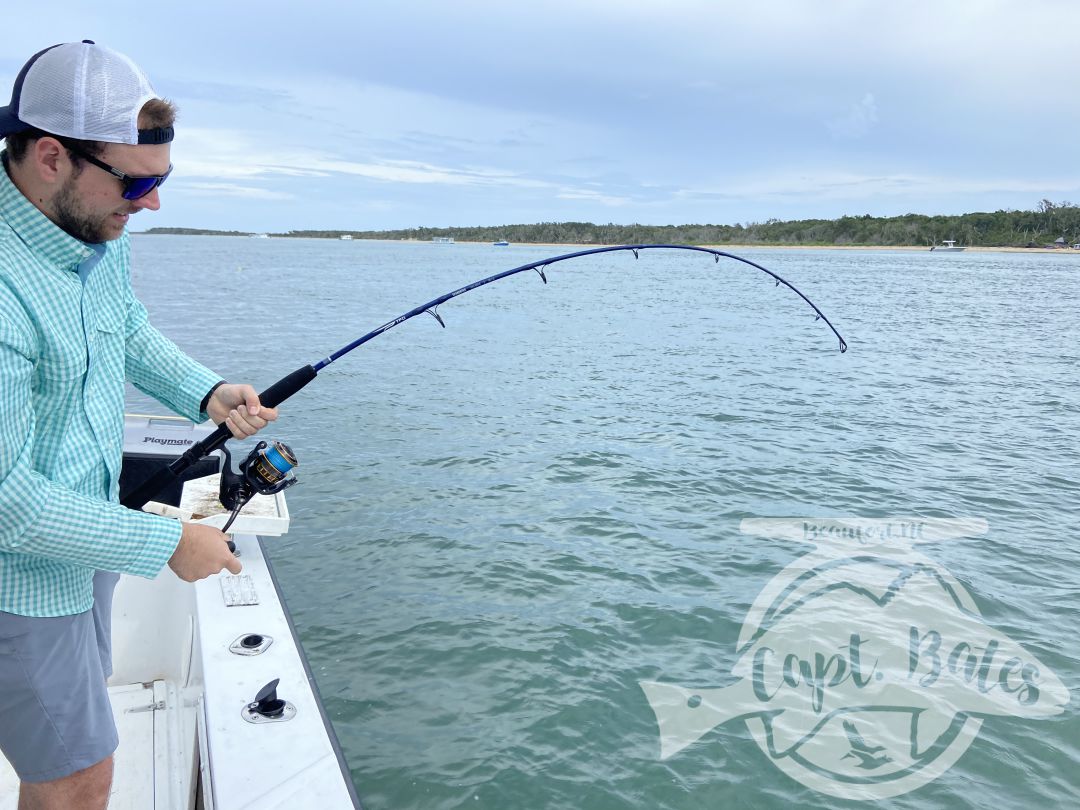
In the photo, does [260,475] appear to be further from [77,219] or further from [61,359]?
[77,219]

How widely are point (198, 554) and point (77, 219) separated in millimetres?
724

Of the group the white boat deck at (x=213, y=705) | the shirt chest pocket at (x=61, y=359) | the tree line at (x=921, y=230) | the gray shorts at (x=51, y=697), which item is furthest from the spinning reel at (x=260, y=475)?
the tree line at (x=921, y=230)

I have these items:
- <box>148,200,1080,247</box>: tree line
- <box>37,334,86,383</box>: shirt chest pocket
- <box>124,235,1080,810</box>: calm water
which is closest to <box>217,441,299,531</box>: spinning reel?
<box>37,334,86,383</box>: shirt chest pocket

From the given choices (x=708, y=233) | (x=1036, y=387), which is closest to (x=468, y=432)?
(x=1036, y=387)

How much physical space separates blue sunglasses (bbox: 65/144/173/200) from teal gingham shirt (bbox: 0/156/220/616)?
137 millimetres

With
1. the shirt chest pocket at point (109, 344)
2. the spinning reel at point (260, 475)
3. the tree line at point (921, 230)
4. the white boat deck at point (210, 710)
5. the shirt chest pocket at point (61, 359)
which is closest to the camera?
the shirt chest pocket at point (61, 359)

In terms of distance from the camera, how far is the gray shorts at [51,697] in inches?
64.1

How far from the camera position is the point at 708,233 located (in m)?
101

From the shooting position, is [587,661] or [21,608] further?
[587,661]

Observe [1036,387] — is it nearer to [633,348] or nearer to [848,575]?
[633,348]

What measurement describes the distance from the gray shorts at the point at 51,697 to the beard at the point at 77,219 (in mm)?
762

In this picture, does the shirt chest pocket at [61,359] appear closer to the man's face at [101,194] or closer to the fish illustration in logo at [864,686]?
the man's face at [101,194]

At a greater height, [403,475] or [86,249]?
[86,249]

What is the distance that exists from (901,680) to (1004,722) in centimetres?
55
